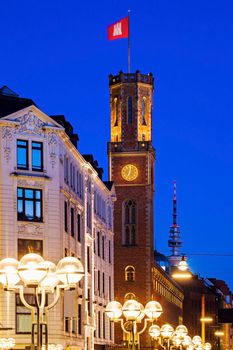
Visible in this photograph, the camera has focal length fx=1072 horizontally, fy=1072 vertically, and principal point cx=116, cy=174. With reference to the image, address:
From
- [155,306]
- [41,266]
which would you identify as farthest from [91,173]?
[41,266]

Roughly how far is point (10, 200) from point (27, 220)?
1699 millimetres

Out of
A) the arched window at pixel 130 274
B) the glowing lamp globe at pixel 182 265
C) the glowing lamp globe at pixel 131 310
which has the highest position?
the arched window at pixel 130 274

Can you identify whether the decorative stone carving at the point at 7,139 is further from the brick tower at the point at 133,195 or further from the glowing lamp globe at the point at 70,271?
the brick tower at the point at 133,195

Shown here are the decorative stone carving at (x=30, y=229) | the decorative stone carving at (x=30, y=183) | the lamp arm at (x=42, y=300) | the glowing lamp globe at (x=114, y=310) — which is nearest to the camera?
the lamp arm at (x=42, y=300)

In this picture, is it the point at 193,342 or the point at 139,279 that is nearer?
the point at 193,342

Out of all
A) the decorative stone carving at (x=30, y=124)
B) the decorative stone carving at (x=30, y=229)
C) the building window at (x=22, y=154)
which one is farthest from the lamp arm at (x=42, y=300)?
the decorative stone carving at (x=30, y=124)

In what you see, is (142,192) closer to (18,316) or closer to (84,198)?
(84,198)

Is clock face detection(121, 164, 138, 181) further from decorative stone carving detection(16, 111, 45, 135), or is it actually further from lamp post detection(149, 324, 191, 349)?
decorative stone carving detection(16, 111, 45, 135)

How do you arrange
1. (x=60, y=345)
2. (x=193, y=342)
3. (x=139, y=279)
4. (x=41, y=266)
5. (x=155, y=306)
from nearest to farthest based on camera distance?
1. (x=41, y=266)
2. (x=155, y=306)
3. (x=60, y=345)
4. (x=193, y=342)
5. (x=139, y=279)

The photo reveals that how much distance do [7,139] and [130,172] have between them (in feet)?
167

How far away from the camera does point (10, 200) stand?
6744 cm

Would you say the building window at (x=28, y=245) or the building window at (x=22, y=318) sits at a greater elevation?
the building window at (x=28, y=245)

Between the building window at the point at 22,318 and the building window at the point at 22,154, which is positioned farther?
the building window at the point at 22,154

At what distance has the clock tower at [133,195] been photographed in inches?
4599
